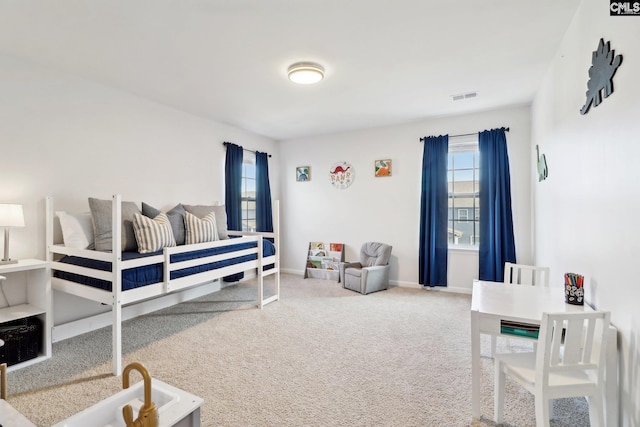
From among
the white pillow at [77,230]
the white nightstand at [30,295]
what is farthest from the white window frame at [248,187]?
the white nightstand at [30,295]

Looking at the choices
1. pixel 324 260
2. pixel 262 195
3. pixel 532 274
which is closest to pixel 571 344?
pixel 532 274

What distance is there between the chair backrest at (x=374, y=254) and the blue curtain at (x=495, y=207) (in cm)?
123

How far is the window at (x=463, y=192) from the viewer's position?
4223 mm

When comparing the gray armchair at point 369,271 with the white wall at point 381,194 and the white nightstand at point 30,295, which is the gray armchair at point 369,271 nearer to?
the white wall at point 381,194

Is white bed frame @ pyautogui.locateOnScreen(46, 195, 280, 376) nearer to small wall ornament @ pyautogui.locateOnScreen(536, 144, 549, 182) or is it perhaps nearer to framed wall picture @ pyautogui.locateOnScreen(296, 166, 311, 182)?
framed wall picture @ pyautogui.locateOnScreen(296, 166, 311, 182)

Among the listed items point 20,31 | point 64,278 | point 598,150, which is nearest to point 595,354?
point 598,150

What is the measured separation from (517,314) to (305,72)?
2342mm

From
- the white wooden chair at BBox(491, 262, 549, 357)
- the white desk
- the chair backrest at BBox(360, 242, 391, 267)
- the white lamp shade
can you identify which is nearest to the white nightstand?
the white lamp shade

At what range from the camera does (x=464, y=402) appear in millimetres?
1855

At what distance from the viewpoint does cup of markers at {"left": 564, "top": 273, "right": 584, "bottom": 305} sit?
5.81ft

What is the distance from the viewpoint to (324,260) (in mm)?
5125

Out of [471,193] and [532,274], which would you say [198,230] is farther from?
[471,193]

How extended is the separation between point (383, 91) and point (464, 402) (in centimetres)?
283

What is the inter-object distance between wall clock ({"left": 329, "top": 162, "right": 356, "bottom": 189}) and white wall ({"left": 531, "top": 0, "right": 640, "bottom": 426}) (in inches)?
109
